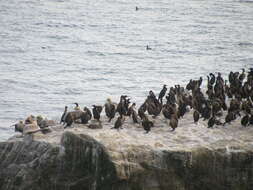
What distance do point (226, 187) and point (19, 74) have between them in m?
29.1

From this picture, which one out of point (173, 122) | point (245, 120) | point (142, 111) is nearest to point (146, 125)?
point (173, 122)

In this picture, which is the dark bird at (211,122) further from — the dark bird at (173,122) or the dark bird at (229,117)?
the dark bird at (173,122)

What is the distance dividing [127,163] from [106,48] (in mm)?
39224

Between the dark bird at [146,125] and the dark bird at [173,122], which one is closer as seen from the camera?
the dark bird at [146,125]

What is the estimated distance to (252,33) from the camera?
69.4 metres

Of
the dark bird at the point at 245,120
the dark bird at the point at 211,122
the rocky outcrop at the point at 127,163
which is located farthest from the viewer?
the dark bird at the point at 245,120

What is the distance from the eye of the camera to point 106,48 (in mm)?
61938

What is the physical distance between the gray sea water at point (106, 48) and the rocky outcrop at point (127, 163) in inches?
422

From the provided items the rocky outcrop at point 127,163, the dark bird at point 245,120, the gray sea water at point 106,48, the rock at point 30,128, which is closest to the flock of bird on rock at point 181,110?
the dark bird at point 245,120

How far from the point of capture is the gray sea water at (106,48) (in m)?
45.5

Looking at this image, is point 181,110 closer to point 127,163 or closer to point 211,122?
point 211,122

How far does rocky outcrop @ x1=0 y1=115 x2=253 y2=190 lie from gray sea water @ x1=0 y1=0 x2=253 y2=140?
10714 millimetres

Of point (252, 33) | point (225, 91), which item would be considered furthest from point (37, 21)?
point (225, 91)

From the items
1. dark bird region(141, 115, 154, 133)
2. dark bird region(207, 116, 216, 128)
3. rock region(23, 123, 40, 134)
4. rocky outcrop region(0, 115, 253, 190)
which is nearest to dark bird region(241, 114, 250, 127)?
dark bird region(207, 116, 216, 128)
